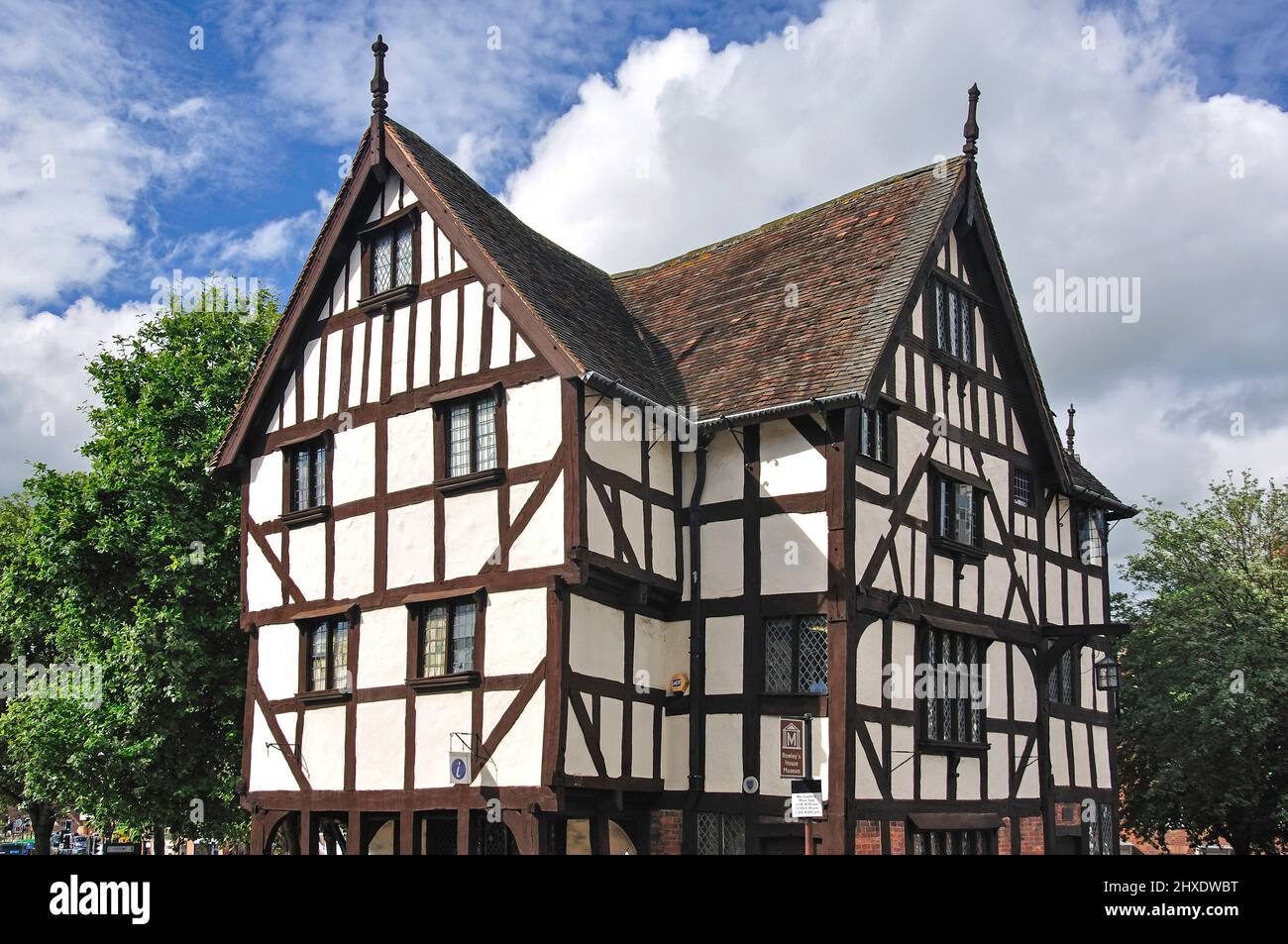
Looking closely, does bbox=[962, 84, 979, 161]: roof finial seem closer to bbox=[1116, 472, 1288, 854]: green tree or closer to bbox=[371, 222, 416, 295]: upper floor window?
bbox=[371, 222, 416, 295]: upper floor window

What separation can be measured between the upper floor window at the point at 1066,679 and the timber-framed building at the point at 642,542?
18 centimetres

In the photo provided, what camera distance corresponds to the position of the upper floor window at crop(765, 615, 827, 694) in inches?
771

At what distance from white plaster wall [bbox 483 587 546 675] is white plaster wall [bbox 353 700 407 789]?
2.07m

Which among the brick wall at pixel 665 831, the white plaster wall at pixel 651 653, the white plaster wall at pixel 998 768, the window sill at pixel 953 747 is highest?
the white plaster wall at pixel 651 653

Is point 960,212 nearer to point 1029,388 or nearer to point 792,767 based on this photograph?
point 1029,388

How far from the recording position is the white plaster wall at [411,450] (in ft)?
69.2

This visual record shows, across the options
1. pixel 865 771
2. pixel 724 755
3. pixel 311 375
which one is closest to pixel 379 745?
pixel 724 755

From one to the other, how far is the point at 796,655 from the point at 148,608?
44.6 ft

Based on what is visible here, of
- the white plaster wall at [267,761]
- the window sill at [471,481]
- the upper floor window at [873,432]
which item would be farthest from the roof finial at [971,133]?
the white plaster wall at [267,761]

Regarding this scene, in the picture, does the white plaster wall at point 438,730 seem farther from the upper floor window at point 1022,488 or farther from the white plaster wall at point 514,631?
the upper floor window at point 1022,488

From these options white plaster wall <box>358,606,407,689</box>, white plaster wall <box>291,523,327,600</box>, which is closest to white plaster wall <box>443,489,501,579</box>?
white plaster wall <box>358,606,407,689</box>

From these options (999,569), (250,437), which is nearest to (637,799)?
(999,569)

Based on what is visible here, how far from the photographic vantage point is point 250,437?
24250 mm
